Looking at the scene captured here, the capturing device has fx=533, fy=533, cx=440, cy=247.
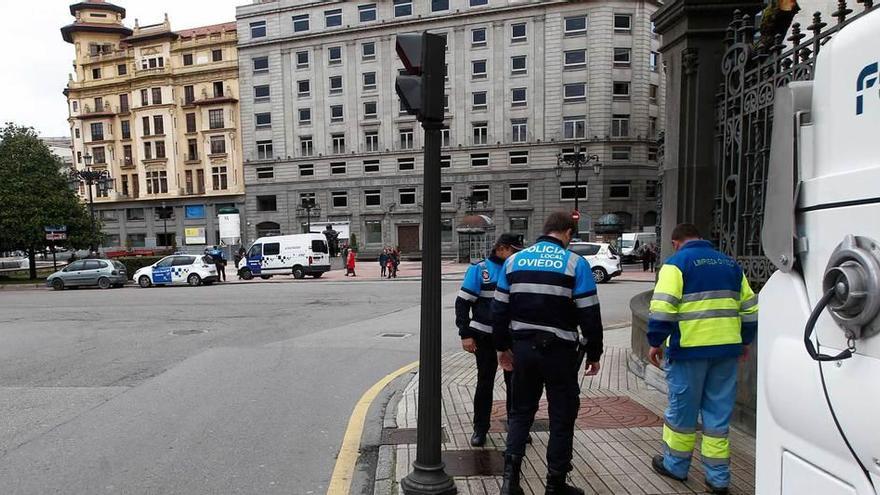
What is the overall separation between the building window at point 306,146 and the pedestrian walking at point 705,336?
50385 millimetres

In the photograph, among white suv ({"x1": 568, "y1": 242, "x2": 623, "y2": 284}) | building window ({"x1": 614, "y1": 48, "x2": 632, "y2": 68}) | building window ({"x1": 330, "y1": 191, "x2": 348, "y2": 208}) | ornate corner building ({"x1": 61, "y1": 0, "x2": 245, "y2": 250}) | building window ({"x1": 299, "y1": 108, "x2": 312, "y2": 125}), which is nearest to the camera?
white suv ({"x1": 568, "y1": 242, "x2": 623, "y2": 284})

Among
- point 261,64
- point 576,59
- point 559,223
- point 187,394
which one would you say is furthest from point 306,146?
point 559,223

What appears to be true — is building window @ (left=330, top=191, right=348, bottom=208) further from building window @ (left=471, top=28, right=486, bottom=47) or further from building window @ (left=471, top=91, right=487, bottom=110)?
building window @ (left=471, top=28, right=486, bottom=47)

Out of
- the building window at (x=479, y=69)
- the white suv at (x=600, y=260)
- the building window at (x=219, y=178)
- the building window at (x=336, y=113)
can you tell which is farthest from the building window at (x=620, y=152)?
the building window at (x=219, y=178)

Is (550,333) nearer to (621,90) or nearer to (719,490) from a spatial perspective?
(719,490)

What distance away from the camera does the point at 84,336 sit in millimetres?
10625

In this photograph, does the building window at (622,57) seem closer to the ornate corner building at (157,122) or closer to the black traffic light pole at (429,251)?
the ornate corner building at (157,122)

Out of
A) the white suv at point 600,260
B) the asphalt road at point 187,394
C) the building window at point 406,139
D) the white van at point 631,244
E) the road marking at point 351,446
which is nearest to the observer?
the road marking at point 351,446

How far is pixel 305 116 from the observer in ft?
168

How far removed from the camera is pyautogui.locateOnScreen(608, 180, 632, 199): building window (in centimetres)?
4434

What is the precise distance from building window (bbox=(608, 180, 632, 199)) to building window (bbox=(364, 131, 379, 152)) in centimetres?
2115

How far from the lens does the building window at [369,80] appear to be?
4894 cm

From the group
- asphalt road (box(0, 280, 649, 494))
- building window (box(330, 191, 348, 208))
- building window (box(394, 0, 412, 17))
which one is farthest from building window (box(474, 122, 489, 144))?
asphalt road (box(0, 280, 649, 494))

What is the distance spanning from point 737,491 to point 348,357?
5996 mm
